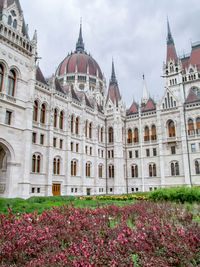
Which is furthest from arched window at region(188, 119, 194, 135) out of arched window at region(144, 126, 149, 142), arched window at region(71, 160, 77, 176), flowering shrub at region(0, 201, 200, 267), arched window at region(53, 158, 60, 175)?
flowering shrub at region(0, 201, 200, 267)

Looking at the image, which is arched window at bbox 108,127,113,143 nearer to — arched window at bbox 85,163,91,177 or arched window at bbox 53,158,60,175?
arched window at bbox 85,163,91,177

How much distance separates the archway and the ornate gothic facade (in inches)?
4.2

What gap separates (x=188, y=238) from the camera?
5711mm

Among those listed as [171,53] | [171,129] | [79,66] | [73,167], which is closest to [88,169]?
[73,167]

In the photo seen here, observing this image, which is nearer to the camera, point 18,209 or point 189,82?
point 18,209

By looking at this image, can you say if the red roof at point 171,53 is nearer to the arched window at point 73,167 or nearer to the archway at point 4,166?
the arched window at point 73,167

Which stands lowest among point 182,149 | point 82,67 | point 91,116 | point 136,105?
point 182,149

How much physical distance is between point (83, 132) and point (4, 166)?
16.4m

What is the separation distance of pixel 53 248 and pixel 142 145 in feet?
132

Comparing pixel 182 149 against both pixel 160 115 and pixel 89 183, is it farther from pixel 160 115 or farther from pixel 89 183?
pixel 89 183

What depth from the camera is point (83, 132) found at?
128ft

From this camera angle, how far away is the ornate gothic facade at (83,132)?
82.7ft

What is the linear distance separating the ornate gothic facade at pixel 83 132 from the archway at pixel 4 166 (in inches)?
4.2

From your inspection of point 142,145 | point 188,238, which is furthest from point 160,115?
point 188,238
